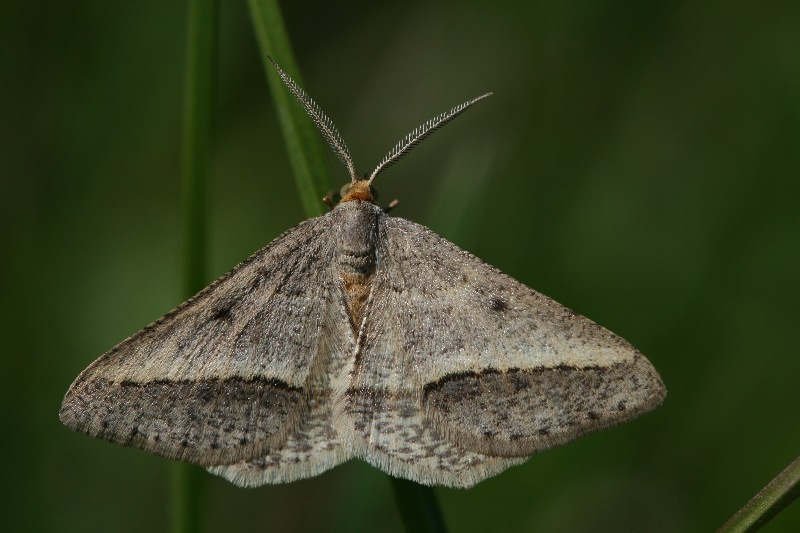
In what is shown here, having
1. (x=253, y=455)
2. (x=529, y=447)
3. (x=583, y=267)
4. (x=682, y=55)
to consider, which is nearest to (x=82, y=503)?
(x=253, y=455)

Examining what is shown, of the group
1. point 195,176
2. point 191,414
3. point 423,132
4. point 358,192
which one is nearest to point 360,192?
point 358,192

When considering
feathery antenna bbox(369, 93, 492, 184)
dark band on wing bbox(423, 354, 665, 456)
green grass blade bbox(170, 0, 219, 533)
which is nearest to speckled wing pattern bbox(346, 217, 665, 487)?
dark band on wing bbox(423, 354, 665, 456)

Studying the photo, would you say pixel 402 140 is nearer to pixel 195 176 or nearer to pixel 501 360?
pixel 195 176

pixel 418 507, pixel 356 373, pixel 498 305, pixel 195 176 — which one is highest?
pixel 195 176

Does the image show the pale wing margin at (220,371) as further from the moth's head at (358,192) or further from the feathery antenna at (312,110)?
the feathery antenna at (312,110)

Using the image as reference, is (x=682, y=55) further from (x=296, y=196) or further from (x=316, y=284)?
(x=316, y=284)

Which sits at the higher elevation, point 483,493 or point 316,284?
point 316,284

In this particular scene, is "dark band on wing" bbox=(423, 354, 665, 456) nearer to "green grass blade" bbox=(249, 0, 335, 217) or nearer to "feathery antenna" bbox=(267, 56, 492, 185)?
"green grass blade" bbox=(249, 0, 335, 217)
